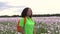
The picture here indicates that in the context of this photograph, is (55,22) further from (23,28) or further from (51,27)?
(23,28)

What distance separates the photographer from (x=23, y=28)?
7.09 meters

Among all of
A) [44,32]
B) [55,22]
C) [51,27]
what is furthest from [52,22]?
[44,32]

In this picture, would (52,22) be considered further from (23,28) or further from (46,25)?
(23,28)

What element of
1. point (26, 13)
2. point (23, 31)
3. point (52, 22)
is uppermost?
point (26, 13)

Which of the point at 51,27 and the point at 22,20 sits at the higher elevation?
the point at 22,20

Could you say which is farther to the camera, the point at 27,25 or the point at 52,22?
the point at 52,22

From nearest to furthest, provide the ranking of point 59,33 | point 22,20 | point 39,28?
point 22,20
point 59,33
point 39,28

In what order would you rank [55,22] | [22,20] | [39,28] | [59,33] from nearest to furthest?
[22,20], [59,33], [39,28], [55,22]

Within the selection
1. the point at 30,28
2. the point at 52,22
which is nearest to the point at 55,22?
the point at 52,22

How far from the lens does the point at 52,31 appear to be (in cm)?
1089

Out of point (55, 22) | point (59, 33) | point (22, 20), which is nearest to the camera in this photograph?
point (22, 20)

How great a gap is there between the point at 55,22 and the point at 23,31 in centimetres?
572

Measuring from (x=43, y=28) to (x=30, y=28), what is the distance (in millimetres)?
4314

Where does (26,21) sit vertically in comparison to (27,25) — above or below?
above
